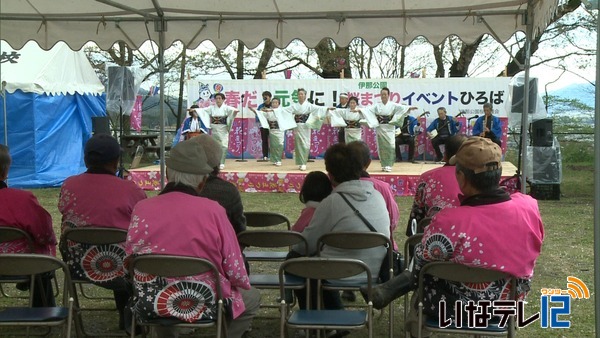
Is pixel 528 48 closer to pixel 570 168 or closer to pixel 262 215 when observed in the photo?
pixel 262 215

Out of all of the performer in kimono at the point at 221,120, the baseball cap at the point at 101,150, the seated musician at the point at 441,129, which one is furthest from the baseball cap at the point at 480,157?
the seated musician at the point at 441,129

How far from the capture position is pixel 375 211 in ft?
11.3

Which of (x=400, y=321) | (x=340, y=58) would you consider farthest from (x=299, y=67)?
(x=400, y=321)

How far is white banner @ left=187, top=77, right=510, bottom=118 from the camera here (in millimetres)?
14930

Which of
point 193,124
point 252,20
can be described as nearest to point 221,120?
point 193,124

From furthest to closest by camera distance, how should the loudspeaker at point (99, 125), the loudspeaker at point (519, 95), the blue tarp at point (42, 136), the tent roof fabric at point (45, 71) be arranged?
the loudspeaker at point (99, 125)
the blue tarp at point (42, 136)
the tent roof fabric at point (45, 71)
the loudspeaker at point (519, 95)

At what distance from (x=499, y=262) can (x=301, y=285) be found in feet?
3.88

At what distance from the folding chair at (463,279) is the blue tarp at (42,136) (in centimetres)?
1022

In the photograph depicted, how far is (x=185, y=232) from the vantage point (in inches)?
102

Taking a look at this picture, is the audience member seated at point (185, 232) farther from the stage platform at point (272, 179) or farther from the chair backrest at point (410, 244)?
the stage platform at point (272, 179)

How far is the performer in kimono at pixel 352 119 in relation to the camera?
43.7 feet

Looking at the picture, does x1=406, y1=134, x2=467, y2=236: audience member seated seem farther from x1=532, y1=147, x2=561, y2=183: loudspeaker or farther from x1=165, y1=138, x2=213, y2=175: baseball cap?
x1=532, y1=147, x2=561, y2=183: loudspeaker

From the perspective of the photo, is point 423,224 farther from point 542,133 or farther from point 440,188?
point 542,133

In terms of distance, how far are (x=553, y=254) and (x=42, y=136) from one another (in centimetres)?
878
